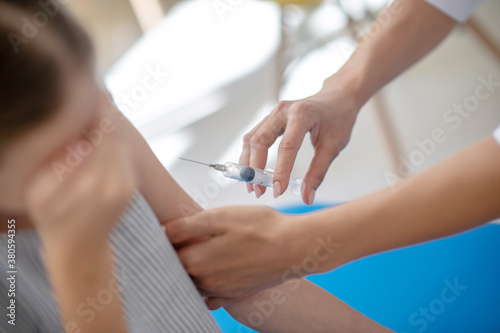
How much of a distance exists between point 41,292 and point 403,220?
57cm

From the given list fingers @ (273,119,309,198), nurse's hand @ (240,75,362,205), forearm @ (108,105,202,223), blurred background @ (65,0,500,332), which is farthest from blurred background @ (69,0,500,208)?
forearm @ (108,105,202,223)

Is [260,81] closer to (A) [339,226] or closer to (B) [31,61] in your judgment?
(A) [339,226]

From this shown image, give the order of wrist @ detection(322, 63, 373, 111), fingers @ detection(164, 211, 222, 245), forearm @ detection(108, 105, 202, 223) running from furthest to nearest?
wrist @ detection(322, 63, 373, 111), forearm @ detection(108, 105, 202, 223), fingers @ detection(164, 211, 222, 245)

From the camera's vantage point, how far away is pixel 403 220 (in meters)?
0.75

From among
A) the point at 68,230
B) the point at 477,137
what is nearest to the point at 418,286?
the point at 68,230

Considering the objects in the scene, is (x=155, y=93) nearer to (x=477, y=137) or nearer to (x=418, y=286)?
(x=477, y=137)

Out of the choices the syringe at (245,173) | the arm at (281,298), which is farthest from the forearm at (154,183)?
the syringe at (245,173)

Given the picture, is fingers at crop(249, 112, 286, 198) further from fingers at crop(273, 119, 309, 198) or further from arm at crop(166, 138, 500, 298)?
arm at crop(166, 138, 500, 298)

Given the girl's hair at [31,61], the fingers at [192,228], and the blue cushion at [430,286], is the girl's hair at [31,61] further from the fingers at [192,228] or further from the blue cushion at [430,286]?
the blue cushion at [430,286]

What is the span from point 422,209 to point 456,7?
58 cm

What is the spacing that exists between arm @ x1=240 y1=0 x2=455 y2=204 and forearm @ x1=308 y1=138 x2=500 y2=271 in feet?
0.81

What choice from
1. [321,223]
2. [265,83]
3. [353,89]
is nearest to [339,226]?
[321,223]

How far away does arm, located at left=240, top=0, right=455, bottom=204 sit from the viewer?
1.05m

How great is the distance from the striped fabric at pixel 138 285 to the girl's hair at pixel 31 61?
0.27 m
